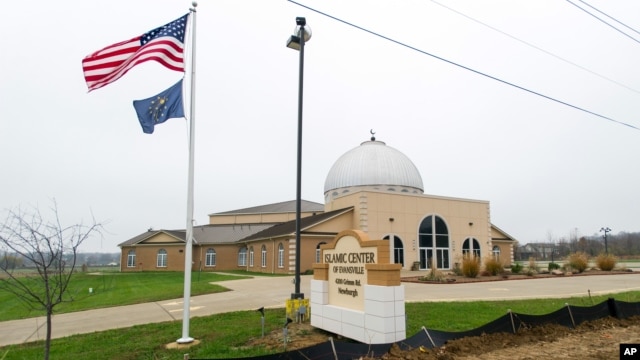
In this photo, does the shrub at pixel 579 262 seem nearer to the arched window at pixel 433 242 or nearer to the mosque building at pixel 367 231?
the mosque building at pixel 367 231

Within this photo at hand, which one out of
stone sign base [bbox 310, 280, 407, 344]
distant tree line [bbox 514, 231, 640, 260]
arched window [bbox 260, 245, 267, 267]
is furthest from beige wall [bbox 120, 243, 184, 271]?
distant tree line [bbox 514, 231, 640, 260]

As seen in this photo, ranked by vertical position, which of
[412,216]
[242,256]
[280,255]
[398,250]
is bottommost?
[242,256]

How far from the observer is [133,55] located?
9.39 metres

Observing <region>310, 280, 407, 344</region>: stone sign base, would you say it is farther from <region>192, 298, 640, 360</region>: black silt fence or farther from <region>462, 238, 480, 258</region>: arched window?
<region>462, 238, 480, 258</region>: arched window

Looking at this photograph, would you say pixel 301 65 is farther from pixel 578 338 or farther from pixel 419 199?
pixel 419 199

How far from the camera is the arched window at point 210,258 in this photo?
147 feet

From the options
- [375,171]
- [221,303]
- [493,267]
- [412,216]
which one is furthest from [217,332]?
[375,171]

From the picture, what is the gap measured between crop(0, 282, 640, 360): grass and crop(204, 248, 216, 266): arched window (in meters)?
33.4

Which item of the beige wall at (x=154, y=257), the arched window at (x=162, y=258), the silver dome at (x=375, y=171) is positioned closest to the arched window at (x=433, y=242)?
the silver dome at (x=375, y=171)

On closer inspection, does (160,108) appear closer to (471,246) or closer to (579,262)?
(579,262)

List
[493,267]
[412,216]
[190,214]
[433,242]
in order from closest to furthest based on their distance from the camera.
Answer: [190,214] < [493,267] < [412,216] < [433,242]

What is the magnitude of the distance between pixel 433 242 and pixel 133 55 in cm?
2874

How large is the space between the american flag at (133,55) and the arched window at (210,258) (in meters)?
37.3

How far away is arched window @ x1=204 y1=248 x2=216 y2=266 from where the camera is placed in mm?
44688
